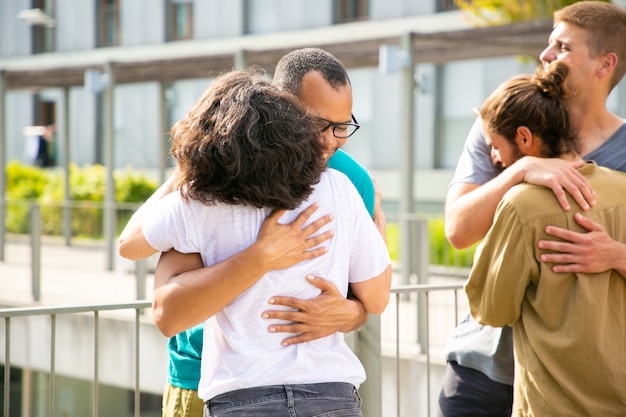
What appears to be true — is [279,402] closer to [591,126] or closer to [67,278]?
[591,126]

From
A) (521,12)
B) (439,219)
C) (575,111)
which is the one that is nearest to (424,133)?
(521,12)

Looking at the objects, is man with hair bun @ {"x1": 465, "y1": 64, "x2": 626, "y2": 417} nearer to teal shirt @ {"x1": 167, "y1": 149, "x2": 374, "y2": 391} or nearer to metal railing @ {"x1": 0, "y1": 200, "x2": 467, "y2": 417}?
teal shirt @ {"x1": 167, "y1": 149, "x2": 374, "y2": 391}

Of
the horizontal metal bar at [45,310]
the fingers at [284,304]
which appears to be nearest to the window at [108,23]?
the horizontal metal bar at [45,310]

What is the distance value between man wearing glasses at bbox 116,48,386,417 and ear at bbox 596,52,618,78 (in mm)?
838

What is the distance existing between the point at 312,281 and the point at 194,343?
49 centimetres

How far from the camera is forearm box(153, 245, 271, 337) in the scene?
2002mm

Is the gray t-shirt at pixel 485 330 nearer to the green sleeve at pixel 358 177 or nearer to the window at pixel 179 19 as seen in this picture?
the green sleeve at pixel 358 177

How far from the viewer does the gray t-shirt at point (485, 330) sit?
2.79 m

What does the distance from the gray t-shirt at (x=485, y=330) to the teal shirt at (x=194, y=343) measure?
0.54 meters

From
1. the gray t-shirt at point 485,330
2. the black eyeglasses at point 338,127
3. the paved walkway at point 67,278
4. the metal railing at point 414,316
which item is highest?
the black eyeglasses at point 338,127

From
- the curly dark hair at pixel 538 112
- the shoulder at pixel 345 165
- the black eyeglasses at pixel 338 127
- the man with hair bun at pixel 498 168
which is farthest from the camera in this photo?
the man with hair bun at pixel 498 168

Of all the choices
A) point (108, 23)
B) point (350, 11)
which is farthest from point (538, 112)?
point (108, 23)

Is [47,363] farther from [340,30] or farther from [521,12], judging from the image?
[340,30]

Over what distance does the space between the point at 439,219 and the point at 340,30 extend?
420 inches
